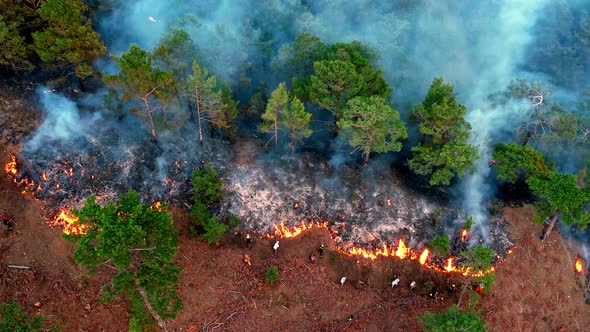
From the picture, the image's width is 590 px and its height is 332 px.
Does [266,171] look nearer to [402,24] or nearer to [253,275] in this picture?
[253,275]

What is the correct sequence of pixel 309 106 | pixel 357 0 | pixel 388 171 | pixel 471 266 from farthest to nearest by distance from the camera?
pixel 357 0 < pixel 309 106 < pixel 388 171 < pixel 471 266

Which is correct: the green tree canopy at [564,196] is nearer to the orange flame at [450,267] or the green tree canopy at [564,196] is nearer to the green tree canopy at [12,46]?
the orange flame at [450,267]

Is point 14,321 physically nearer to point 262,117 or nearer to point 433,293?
point 262,117

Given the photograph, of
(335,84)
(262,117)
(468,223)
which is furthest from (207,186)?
(468,223)

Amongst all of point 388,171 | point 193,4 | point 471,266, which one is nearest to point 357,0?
point 193,4

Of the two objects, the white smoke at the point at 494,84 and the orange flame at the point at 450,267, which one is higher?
the white smoke at the point at 494,84

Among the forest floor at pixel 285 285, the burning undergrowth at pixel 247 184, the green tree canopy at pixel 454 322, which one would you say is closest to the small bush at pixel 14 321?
the forest floor at pixel 285 285

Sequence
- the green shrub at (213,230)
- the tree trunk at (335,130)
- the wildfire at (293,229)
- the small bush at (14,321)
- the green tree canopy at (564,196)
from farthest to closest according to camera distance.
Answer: the tree trunk at (335,130) < the wildfire at (293,229) < the green shrub at (213,230) < the green tree canopy at (564,196) < the small bush at (14,321)
